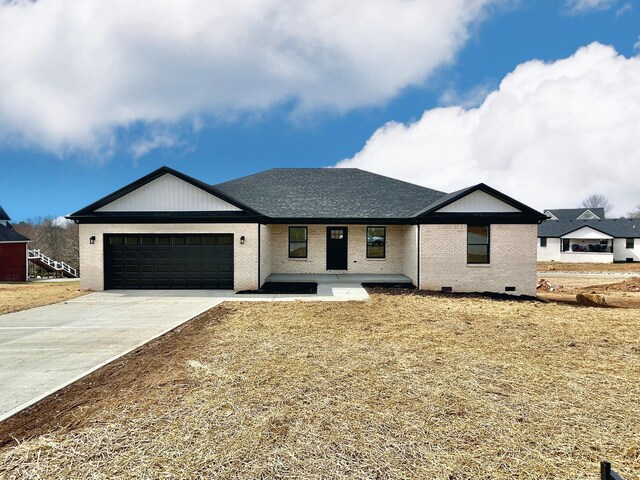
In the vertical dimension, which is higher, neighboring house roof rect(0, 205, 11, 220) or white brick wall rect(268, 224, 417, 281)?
neighboring house roof rect(0, 205, 11, 220)

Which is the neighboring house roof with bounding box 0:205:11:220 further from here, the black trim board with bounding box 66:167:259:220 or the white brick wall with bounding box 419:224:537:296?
the white brick wall with bounding box 419:224:537:296

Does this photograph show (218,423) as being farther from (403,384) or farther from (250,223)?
(250,223)

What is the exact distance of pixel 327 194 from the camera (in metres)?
18.2

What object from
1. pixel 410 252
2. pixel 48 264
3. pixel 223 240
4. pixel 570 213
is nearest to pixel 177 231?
pixel 223 240

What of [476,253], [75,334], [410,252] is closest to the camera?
[75,334]

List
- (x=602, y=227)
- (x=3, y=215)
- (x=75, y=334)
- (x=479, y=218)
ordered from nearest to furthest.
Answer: (x=75, y=334) < (x=479, y=218) < (x=3, y=215) < (x=602, y=227)

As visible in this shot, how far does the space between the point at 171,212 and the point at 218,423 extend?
12062 millimetres

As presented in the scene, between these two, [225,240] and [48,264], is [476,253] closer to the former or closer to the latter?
[225,240]

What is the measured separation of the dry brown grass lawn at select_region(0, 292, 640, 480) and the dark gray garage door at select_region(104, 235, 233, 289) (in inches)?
272

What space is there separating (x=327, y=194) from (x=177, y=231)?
801 centimetres

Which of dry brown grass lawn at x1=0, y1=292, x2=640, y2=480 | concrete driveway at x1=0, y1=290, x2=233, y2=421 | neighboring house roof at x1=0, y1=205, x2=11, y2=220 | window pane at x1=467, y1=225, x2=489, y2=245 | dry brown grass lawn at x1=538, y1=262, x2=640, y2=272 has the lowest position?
dry brown grass lawn at x1=538, y1=262, x2=640, y2=272

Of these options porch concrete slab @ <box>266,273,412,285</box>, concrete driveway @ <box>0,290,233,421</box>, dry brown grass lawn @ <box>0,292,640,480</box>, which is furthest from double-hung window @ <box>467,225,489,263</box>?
concrete driveway @ <box>0,290,233,421</box>

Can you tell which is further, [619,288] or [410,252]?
[619,288]

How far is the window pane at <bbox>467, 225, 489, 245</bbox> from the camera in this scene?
47.1ft
